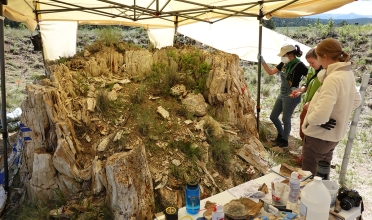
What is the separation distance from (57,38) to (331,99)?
594 centimetres

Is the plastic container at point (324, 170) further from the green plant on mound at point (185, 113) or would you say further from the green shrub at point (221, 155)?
the green plant on mound at point (185, 113)

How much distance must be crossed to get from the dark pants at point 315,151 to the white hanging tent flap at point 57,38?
15.2ft

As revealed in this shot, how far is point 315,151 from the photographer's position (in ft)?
8.30

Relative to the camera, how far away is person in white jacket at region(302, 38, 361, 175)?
2141 millimetres

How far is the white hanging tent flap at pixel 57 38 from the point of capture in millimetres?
5629

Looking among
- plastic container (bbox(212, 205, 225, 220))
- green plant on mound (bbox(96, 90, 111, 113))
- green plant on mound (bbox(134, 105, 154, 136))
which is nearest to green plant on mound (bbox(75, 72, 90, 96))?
green plant on mound (bbox(96, 90, 111, 113))

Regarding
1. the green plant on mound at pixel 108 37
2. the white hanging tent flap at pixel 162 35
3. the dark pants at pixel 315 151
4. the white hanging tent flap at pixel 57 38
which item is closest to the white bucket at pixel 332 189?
the dark pants at pixel 315 151

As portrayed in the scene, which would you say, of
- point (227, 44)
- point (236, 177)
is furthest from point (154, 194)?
point (227, 44)

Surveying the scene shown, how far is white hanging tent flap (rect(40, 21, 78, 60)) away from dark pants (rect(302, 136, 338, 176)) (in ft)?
15.2

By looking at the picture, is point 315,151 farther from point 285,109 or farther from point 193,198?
point 285,109

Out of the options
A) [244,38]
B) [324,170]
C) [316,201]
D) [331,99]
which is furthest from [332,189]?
[244,38]

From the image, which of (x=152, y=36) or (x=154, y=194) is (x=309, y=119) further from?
(x=152, y=36)

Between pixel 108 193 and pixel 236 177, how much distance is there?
1.58 meters

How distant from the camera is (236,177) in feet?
10.7
